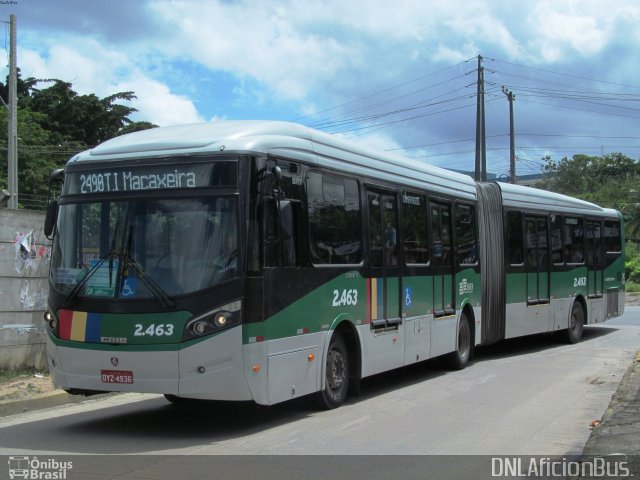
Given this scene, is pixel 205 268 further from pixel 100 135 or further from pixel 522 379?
pixel 100 135

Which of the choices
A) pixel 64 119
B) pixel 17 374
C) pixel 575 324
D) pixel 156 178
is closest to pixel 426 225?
pixel 156 178

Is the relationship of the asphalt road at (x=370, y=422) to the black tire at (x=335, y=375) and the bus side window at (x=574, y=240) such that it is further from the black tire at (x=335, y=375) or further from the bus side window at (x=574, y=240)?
the bus side window at (x=574, y=240)

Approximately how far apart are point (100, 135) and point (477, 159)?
2287 centimetres

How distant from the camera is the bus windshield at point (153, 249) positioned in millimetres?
Result: 7289

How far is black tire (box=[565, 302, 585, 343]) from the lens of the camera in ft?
57.0

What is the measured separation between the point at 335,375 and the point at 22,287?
17.7ft

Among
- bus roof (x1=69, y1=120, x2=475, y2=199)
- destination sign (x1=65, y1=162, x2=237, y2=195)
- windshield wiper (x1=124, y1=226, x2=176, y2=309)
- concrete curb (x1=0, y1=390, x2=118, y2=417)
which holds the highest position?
bus roof (x1=69, y1=120, x2=475, y2=199)

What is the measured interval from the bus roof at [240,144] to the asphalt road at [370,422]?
300 centimetres

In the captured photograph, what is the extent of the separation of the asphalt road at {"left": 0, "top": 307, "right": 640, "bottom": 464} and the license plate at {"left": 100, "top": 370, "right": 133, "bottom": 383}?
2.08ft

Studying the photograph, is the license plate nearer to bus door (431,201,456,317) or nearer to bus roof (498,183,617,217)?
bus door (431,201,456,317)

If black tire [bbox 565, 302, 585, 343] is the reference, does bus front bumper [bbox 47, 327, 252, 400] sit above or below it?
above

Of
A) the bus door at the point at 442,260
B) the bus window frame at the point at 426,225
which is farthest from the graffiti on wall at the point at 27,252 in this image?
the bus door at the point at 442,260

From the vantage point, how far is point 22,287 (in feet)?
36.9

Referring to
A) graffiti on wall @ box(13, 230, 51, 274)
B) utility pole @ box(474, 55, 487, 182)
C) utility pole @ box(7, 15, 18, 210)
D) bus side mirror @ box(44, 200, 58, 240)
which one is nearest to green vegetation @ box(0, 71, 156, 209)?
utility pole @ box(7, 15, 18, 210)
